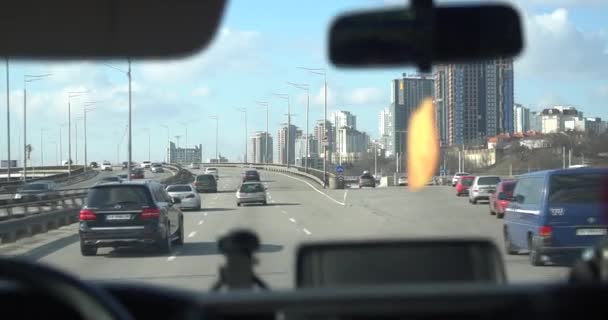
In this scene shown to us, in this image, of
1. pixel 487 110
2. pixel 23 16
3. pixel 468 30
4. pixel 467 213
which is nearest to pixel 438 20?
pixel 468 30

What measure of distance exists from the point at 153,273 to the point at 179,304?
45.8 feet

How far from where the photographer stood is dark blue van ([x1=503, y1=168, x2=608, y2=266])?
1659 cm

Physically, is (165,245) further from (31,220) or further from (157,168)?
(157,168)

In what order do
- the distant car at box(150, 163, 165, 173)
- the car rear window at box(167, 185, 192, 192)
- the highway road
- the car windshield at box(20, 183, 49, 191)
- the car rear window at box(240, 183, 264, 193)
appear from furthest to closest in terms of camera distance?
1. the distant car at box(150, 163, 165, 173)
2. the car windshield at box(20, 183, 49, 191)
3. the car rear window at box(240, 183, 264, 193)
4. the car rear window at box(167, 185, 192, 192)
5. the highway road

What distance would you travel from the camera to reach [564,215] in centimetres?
1669

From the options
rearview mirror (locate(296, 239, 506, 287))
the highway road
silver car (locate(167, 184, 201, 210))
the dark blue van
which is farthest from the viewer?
silver car (locate(167, 184, 201, 210))

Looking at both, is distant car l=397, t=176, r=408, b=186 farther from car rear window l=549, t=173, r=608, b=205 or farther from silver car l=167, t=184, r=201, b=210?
car rear window l=549, t=173, r=608, b=205

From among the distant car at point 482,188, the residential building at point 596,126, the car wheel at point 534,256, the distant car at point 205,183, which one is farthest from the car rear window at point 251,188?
the car wheel at point 534,256

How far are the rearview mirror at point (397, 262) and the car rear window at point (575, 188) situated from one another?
12.3 m

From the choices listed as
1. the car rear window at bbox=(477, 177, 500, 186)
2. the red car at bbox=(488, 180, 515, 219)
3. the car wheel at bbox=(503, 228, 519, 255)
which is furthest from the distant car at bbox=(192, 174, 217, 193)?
the car wheel at bbox=(503, 228, 519, 255)

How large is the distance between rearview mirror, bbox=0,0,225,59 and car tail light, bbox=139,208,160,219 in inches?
657

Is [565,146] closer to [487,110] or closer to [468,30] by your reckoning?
[487,110]

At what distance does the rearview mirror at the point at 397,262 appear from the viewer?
4746 mm

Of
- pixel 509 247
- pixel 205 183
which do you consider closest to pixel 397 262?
pixel 509 247
